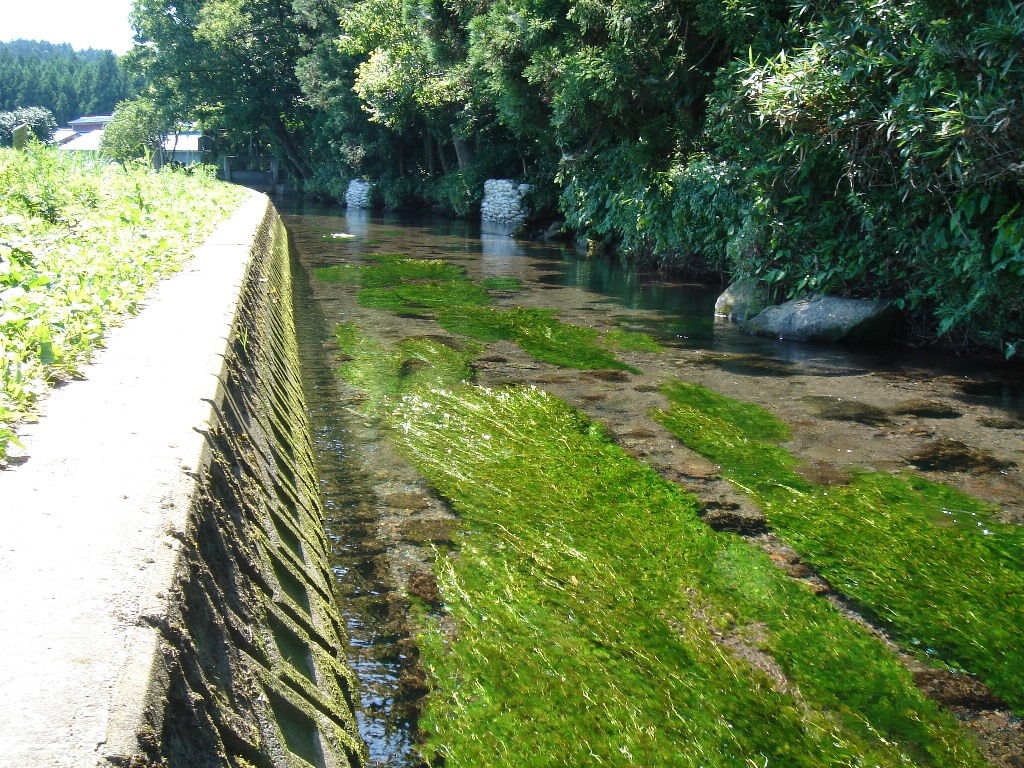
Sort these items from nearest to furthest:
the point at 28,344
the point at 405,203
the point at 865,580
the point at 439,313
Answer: the point at 28,344 < the point at 865,580 < the point at 439,313 < the point at 405,203

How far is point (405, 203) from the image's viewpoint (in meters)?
37.0

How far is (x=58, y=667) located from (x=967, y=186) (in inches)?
341

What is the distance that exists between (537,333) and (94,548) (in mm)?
8401

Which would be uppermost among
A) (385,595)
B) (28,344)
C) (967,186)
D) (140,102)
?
(140,102)

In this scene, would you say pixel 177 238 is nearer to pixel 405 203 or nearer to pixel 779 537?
pixel 779 537

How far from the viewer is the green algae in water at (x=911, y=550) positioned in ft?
12.9

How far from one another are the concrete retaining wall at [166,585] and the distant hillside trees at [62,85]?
115744 mm

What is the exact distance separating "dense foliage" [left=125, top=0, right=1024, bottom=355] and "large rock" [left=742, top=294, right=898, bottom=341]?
250 mm

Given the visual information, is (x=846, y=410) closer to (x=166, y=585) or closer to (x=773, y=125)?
(x=773, y=125)

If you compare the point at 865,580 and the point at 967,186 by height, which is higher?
the point at 967,186

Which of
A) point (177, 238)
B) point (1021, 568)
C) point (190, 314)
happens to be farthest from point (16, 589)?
point (177, 238)

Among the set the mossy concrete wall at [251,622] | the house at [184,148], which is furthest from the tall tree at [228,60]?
the mossy concrete wall at [251,622]

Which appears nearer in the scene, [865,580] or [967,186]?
[865,580]

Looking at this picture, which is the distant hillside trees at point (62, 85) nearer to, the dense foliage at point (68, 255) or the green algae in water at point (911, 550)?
the dense foliage at point (68, 255)
